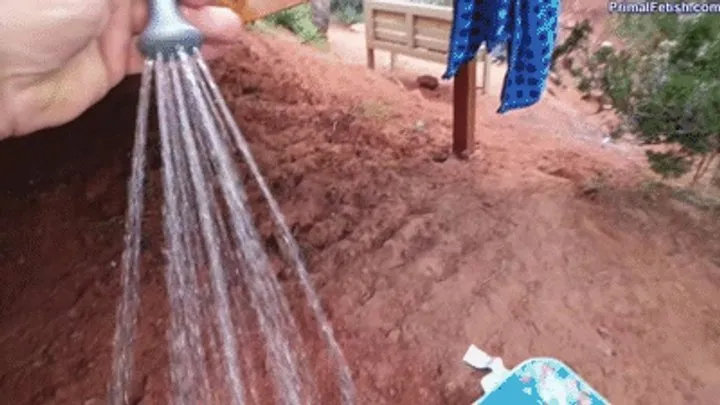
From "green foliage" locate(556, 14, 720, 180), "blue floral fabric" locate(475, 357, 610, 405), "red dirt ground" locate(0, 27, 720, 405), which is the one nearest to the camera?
"blue floral fabric" locate(475, 357, 610, 405)

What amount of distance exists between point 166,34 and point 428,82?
3.86m

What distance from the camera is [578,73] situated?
2461 mm

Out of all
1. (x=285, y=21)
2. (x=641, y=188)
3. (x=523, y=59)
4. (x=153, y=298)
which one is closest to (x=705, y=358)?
(x=641, y=188)

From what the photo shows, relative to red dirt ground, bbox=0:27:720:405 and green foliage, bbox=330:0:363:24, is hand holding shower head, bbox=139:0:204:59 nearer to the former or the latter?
red dirt ground, bbox=0:27:720:405

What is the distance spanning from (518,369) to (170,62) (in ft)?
3.62

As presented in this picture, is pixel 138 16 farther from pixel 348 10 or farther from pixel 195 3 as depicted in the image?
pixel 348 10

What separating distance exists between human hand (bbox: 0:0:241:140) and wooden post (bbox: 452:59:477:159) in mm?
1218

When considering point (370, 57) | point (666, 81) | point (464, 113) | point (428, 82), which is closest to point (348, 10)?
point (370, 57)

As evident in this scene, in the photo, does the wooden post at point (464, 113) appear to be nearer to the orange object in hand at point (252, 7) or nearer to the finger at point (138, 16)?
the orange object in hand at point (252, 7)

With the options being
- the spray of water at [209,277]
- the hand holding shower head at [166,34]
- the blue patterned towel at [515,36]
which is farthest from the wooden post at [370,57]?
the hand holding shower head at [166,34]

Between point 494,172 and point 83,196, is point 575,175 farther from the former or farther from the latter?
point 83,196

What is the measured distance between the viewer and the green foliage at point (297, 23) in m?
5.00

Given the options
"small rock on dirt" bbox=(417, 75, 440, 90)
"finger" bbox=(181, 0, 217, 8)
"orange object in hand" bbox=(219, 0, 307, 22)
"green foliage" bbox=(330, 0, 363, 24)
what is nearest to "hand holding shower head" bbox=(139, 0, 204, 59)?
"finger" bbox=(181, 0, 217, 8)

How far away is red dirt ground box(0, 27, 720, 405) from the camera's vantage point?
180cm
